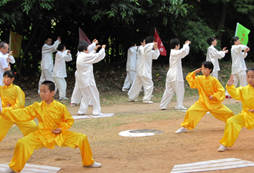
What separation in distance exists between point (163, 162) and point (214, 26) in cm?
1311

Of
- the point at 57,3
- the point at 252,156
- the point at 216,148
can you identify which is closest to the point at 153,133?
the point at 216,148

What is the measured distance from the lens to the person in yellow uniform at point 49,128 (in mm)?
4305

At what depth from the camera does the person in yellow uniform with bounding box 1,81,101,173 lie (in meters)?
4.30

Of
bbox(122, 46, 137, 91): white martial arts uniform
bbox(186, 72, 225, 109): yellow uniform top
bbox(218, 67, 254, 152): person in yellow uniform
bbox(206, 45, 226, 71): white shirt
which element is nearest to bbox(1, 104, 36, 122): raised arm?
bbox(218, 67, 254, 152): person in yellow uniform

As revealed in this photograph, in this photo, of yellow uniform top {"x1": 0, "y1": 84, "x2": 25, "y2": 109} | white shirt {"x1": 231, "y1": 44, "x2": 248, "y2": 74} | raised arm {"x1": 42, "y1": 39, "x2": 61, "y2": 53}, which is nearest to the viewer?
yellow uniform top {"x1": 0, "y1": 84, "x2": 25, "y2": 109}

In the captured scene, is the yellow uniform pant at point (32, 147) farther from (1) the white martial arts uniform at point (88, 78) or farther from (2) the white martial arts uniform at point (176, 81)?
(2) the white martial arts uniform at point (176, 81)

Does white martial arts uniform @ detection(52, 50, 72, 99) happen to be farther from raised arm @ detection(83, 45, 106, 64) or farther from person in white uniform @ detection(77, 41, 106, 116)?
raised arm @ detection(83, 45, 106, 64)

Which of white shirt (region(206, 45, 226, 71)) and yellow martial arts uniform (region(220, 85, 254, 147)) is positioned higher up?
white shirt (region(206, 45, 226, 71))

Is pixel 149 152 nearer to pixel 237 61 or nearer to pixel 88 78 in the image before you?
pixel 88 78

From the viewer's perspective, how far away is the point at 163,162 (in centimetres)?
461

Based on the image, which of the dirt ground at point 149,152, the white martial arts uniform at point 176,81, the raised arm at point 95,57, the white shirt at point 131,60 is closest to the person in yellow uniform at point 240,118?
the dirt ground at point 149,152

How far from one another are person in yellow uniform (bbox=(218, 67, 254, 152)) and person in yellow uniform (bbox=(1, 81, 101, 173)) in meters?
1.95

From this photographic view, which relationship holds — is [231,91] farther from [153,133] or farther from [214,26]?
[214,26]

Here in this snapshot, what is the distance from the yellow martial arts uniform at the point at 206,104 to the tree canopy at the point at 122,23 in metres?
5.86
